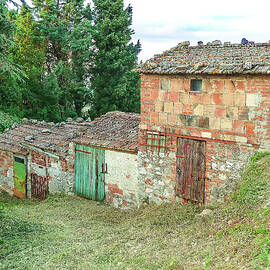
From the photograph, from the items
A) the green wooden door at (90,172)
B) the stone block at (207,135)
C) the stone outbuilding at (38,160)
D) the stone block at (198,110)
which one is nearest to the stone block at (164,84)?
the stone block at (198,110)

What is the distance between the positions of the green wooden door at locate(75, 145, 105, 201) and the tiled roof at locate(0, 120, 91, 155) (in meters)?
0.81

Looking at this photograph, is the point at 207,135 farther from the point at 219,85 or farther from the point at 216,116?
the point at 219,85

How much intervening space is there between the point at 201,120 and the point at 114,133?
4204 mm

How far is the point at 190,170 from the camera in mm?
9633

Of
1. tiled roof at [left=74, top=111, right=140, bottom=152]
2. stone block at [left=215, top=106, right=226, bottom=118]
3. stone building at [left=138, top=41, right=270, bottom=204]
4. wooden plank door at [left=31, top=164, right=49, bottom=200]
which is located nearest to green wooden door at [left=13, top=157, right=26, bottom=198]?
wooden plank door at [left=31, top=164, right=49, bottom=200]

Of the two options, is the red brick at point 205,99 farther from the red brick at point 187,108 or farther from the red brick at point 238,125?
the red brick at point 238,125

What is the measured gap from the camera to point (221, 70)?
8578 mm

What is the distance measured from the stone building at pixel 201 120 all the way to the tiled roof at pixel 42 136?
4125 millimetres

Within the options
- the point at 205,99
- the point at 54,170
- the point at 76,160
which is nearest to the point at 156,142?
the point at 205,99

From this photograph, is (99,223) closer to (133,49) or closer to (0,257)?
(0,257)

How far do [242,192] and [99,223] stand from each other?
4.26m

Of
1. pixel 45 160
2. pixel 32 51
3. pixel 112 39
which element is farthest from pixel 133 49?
pixel 45 160

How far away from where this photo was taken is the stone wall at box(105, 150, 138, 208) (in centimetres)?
1099

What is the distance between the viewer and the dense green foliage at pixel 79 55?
22.7 metres
